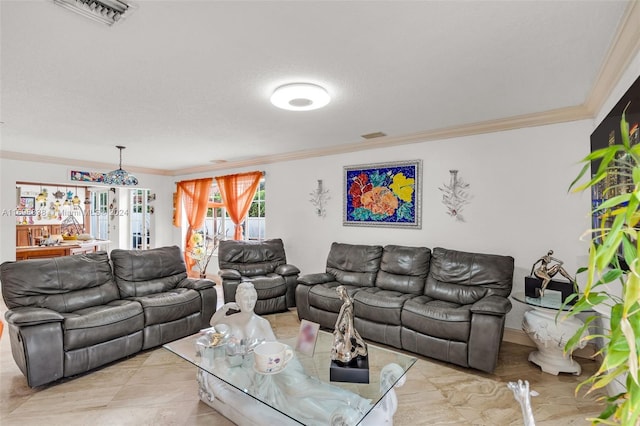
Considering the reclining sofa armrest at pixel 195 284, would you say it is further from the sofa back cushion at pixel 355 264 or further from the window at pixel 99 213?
the window at pixel 99 213

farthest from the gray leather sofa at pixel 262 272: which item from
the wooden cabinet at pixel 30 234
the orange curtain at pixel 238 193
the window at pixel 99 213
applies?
the wooden cabinet at pixel 30 234

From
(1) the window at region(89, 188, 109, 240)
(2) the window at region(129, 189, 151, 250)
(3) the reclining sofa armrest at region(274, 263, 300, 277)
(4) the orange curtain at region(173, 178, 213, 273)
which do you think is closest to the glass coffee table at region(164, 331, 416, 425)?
(3) the reclining sofa armrest at region(274, 263, 300, 277)

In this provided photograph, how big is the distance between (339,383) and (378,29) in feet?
6.87

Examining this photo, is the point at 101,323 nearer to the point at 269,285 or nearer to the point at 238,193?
the point at 269,285

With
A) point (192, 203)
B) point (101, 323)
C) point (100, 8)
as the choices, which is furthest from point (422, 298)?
point (192, 203)

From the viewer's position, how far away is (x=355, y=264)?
13.6ft

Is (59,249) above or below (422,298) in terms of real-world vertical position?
above

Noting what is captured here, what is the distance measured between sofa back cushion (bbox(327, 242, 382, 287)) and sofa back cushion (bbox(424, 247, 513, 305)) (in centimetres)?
71

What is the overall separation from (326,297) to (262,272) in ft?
4.62

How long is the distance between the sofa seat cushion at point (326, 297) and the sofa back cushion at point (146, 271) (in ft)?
5.57

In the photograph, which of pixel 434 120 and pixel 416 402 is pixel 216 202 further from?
pixel 416 402

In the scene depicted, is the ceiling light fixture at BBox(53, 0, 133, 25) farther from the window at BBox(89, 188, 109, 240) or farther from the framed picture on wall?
the framed picture on wall

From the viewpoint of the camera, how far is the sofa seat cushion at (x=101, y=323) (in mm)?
2680

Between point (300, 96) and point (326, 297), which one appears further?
point (326, 297)
